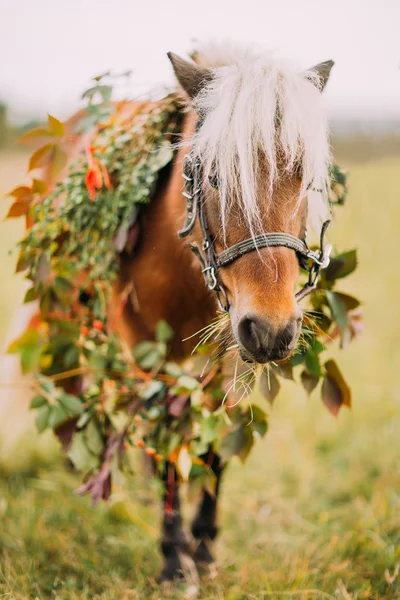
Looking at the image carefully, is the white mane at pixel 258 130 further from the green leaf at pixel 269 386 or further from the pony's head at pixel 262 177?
the green leaf at pixel 269 386

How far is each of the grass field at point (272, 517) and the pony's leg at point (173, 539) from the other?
0.36ft

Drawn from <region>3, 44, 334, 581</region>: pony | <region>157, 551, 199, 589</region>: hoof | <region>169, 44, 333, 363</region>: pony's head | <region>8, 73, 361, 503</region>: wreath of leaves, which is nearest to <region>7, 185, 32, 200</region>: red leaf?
<region>8, 73, 361, 503</region>: wreath of leaves

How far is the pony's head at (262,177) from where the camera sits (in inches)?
67.4

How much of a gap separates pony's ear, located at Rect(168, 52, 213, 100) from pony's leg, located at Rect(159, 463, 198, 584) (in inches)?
65.6

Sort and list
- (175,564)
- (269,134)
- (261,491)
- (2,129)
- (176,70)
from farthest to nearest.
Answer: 1. (2,129)
2. (261,491)
3. (175,564)
4. (176,70)
5. (269,134)

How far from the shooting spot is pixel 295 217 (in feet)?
6.09

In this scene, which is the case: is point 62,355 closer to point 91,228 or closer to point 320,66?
point 91,228

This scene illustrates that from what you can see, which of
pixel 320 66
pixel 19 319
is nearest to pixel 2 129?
pixel 19 319

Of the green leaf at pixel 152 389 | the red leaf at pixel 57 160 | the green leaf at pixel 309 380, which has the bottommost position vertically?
the green leaf at pixel 152 389

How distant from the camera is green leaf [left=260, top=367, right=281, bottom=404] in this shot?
205 centimetres

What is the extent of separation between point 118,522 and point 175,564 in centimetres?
64

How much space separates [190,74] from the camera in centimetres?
199

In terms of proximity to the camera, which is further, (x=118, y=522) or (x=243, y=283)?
(x=118, y=522)


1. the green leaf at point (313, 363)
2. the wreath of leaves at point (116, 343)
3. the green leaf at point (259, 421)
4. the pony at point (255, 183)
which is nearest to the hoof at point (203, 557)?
the wreath of leaves at point (116, 343)
